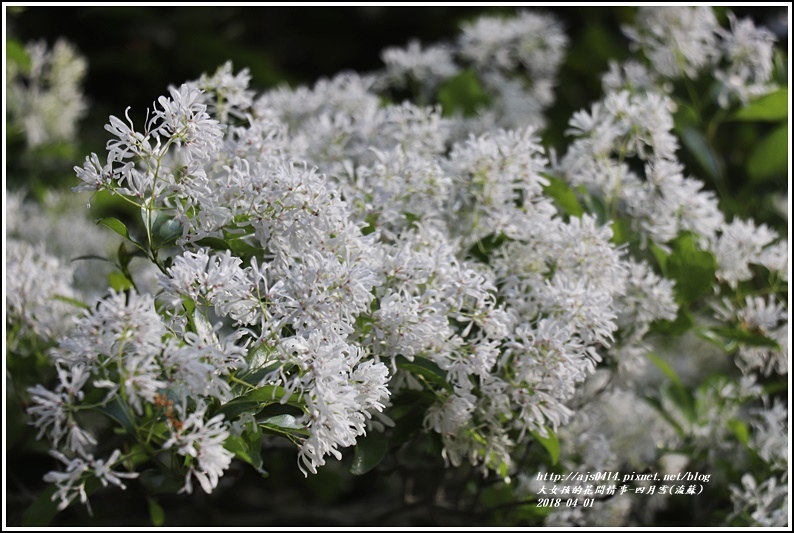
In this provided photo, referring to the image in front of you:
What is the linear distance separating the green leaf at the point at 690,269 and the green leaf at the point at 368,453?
477 millimetres

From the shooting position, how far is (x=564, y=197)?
3.52 feet

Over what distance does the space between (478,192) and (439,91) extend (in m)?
0.57

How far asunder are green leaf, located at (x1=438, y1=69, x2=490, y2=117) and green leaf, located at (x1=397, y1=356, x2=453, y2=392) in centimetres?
73

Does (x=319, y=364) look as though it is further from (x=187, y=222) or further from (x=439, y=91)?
(x=439, y=91)

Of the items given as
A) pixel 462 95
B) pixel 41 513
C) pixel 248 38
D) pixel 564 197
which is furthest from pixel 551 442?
pixel 248 38

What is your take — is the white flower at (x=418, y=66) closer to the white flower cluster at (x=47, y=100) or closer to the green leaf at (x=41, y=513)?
the white flower cluster at (x=47, y=100)

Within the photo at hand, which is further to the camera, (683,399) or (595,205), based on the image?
(683,399)

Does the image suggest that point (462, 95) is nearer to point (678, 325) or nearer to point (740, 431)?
point (678, 325)

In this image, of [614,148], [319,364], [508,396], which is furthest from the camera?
[614,148]

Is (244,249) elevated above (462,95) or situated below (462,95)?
below

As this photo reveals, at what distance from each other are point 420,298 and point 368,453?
0.17 meters

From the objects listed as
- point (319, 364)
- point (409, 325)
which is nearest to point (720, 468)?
point (409, 325)

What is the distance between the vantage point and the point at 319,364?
2.34 feet

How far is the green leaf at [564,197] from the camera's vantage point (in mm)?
1074
